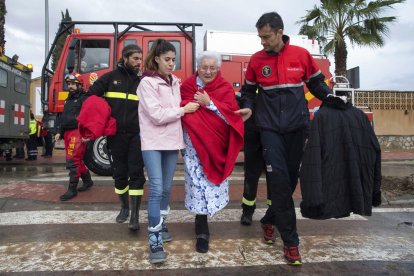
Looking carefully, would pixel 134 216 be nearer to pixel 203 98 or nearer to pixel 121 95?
pixel 121 95

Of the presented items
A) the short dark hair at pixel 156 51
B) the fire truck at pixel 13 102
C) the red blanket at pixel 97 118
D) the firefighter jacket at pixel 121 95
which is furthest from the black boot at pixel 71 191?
the fire truck at pixel 13 102

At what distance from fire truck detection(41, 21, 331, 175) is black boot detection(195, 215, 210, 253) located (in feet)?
15.3

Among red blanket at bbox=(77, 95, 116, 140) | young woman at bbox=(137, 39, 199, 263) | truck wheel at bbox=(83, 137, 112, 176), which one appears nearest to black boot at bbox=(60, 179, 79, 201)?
red blanket at bbox=(77, 95, 116, 140)

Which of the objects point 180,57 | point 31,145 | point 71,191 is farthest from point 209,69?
point 31,145

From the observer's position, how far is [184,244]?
3766 mm

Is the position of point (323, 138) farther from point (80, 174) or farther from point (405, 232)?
point (80, 174)

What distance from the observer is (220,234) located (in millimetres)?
4094

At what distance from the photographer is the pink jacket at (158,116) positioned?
3.34 metres

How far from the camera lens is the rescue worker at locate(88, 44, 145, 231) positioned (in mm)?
4172

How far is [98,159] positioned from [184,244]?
4.65m

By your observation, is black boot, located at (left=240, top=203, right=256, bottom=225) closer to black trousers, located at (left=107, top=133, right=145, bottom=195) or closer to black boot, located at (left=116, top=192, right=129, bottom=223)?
black trousers, located at (left=107, top=133, right=145, bottom=195)

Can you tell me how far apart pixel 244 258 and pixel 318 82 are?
1.68m

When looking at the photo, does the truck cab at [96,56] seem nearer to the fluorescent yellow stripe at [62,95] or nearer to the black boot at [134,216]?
the fluorescent yellow stripe at [62,95]

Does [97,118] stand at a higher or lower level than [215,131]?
higher
